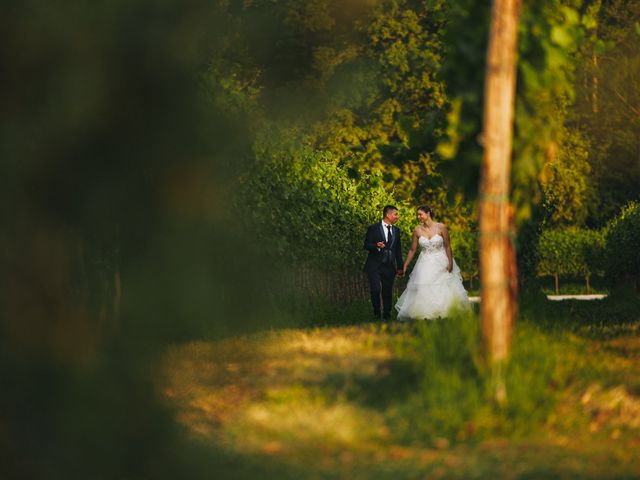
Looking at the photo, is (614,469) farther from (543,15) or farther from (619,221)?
(619,221)

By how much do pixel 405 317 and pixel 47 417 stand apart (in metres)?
16.8

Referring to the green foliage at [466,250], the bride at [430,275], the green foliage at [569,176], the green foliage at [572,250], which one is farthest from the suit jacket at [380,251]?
the green foliage at [572,250]

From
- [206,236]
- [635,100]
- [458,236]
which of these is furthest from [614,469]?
[635,100]

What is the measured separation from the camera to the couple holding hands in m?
18.1

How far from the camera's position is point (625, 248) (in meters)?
30.2

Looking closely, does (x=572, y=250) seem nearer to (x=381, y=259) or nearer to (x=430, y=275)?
(x=381, y=259)

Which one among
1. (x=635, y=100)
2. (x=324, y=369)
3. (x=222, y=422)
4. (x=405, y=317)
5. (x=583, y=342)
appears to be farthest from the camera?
(x=635, y=100)

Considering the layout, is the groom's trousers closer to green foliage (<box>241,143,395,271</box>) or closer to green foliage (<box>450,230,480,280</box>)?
green foliage (<box>241,143,395,271</box>)

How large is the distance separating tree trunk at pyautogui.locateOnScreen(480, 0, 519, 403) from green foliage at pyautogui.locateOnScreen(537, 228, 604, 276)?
119ft

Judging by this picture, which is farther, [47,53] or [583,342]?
[583,342]

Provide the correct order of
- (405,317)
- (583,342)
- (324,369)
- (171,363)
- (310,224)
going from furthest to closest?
1. (310,224)
2. (405,317)
3. (583,342)
4. (324,369)
5. (171,363)

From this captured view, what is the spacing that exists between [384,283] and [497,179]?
10531mm

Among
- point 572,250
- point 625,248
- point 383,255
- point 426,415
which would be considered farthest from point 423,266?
point 572,250

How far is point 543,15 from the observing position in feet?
33.0
